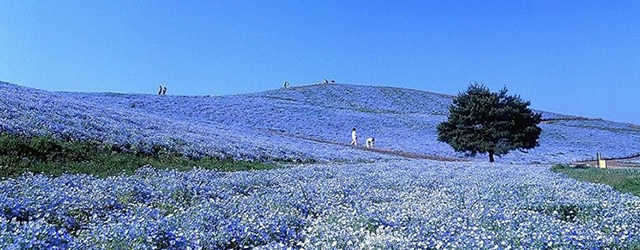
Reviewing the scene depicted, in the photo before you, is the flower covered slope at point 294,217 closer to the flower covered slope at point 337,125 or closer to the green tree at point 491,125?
the flower covered slope at point 337,125

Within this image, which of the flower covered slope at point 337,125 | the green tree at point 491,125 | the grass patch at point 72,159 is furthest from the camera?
the flower covered slope at point 337,125

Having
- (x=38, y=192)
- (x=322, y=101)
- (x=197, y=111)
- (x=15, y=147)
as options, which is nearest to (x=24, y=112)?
(x=15, y=147)

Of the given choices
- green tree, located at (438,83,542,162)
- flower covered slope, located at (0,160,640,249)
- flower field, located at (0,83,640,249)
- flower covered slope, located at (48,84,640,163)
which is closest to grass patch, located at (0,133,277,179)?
flower field, located at (0,83,640,249)

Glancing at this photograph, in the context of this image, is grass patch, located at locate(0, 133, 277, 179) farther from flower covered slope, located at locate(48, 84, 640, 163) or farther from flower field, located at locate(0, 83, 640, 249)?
flower covered slope, located at locate(48, 84, 640, 163)

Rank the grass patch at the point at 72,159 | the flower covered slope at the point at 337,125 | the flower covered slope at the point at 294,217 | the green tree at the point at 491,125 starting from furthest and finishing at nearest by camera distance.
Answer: the flower covered slope at the point at 337,125 < the green tree at the point at 491,125 < the grass patch at the point at 72,159 < the flower covered slope at the point at 294,217

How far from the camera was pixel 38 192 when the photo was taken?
8.91 metres

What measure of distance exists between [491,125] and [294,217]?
3038 centimetres

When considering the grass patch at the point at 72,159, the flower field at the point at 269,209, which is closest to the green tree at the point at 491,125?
the flower field at the point at 269,209

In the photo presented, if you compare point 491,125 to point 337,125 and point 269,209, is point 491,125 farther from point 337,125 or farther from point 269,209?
point 269,209

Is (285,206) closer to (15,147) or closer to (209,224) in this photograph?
(209,224)

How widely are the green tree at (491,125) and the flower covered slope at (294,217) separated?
22.9 m

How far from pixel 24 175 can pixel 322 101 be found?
→ 65349 mm

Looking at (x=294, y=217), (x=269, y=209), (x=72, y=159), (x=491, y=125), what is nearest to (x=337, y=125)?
(x=491, y=125)

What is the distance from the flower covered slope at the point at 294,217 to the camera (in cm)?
586
